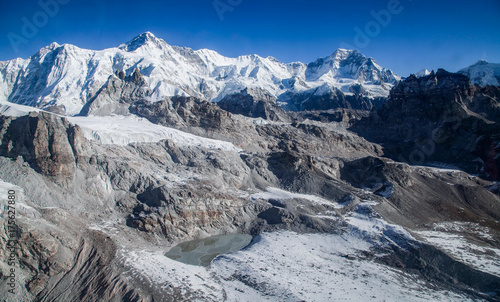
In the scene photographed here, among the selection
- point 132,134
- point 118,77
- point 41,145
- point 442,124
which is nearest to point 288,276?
point 41,145

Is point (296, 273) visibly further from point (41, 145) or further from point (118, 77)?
point (118, 77)

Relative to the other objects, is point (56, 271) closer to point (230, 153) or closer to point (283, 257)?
point (283, 257)

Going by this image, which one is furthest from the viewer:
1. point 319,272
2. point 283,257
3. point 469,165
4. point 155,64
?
point 155,64

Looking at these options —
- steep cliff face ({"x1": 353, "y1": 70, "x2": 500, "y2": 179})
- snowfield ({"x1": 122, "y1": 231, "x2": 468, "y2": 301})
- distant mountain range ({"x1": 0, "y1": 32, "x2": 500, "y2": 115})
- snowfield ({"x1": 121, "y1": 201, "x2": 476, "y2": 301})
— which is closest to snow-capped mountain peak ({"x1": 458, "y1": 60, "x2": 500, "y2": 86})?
distant mountain range ({"x1": 0, "y1": 32, "x2": 500, "y2": 115})

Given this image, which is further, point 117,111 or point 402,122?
point 402,122

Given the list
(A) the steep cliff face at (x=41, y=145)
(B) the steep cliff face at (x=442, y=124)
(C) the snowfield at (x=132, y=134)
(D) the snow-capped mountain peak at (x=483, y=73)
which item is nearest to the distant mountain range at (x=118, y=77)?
(D) the snow-capped mountain peak at (x=483, y=73)

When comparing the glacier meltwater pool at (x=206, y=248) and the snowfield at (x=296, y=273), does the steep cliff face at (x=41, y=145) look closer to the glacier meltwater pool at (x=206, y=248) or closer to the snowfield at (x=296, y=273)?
the snowfield at (x=296, y=273)

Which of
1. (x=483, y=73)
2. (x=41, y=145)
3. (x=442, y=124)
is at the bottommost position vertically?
(x=41, y=145)

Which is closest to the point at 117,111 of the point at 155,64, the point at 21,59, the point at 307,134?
the point at 307,134
